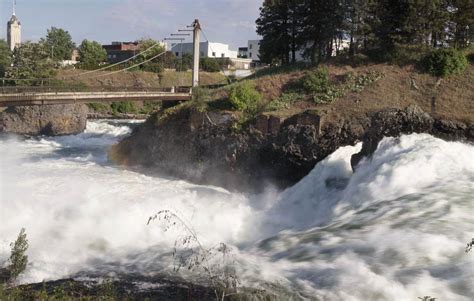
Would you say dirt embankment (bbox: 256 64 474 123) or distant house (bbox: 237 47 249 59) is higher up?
distant house (bbox: 237 47 249 59)

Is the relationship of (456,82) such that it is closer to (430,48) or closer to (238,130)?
(430,48)

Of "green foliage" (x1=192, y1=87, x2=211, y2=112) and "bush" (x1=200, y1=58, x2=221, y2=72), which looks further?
"bush" (x1=200, y1=58, x2=221, y2=72)

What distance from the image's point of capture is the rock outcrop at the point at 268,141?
21.3 metres

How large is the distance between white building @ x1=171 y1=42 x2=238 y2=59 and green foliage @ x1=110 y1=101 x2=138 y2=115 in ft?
112

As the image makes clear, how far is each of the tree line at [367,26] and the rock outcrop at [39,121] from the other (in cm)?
1677

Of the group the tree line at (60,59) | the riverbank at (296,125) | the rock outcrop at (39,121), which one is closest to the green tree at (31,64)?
the tree line at (60,59)

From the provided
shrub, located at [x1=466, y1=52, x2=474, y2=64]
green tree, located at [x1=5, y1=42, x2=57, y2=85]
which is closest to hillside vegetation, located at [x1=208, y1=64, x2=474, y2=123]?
shrub, located at [x1=466, y1=52, x2=474, y2=64]

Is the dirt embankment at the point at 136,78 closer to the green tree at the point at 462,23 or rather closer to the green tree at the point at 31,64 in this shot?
the green tree at the point at 31,64

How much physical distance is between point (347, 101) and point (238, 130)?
208 inches

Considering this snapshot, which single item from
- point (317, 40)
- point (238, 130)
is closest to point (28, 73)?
point (317, 40)

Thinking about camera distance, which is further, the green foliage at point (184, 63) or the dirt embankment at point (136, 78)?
the green foliage at point (184, 63)

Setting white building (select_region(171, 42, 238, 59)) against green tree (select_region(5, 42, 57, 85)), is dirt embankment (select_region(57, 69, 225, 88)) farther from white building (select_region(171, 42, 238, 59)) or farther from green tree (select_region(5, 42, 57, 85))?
white building (select_region(171, 42, 238, 59))

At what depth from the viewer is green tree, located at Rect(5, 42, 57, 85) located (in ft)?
178

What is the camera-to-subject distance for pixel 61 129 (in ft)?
133
